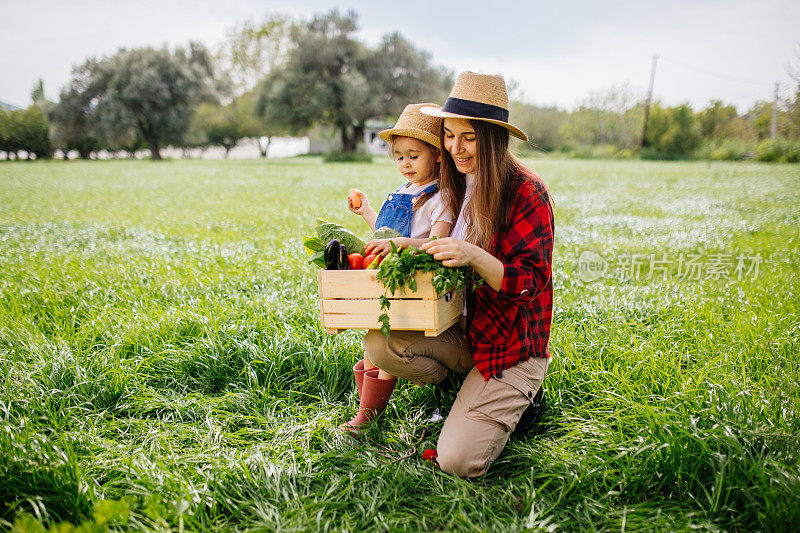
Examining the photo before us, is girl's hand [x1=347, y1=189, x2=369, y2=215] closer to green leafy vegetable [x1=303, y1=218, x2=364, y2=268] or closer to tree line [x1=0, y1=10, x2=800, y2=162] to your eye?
green leafy vegetable [x1=303, y1=218, x2=364, y2=268]

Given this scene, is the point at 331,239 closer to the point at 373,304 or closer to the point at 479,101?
the point at 373,304

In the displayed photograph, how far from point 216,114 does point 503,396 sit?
66010 millimetres

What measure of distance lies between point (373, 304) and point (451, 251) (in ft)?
1.60

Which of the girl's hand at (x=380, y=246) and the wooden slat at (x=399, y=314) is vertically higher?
the girl's hand at (x=380, y=246)

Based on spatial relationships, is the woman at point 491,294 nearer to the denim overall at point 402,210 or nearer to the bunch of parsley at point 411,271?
the bunch of parsley at point 411,271

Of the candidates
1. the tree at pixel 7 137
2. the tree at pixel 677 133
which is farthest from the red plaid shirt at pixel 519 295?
the tree at pixel 7 137

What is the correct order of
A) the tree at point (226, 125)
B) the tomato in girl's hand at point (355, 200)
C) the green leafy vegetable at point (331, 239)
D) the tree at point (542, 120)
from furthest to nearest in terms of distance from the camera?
1. the tree at point (542, 120)
2. the tree at point (226, 125)
3. the tomato in girl's hand at point (355, 200)
4. the green leafy vegetable at point (331, 239)

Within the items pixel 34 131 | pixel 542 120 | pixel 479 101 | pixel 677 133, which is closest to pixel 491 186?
pixel 479 101

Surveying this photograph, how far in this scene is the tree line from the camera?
3625 cm

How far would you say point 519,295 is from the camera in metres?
2.50

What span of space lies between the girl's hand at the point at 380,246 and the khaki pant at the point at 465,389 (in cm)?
42

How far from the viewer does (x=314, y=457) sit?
263cm

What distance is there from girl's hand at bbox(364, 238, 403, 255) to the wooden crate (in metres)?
0.14

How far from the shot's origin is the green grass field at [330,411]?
223 centimetres
